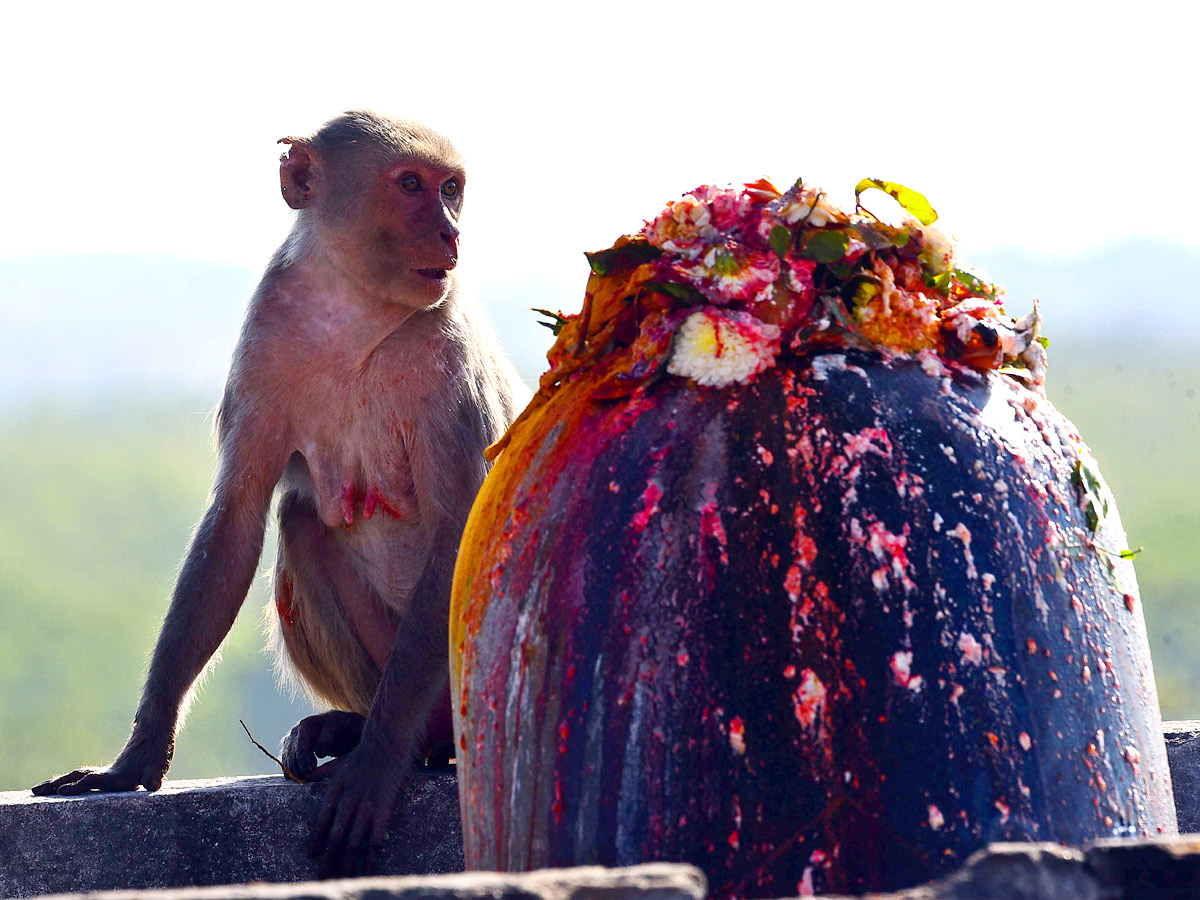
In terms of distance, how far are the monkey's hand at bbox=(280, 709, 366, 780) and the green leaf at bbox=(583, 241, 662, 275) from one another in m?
1.71

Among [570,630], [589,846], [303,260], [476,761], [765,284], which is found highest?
[303,260]

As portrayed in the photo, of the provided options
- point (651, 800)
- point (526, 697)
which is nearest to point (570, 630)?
point (526, 697)

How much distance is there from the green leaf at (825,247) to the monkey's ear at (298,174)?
2.12 metres

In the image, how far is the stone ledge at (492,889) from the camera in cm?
112

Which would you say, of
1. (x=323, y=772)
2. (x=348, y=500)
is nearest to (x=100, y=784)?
(x=323, y=772)

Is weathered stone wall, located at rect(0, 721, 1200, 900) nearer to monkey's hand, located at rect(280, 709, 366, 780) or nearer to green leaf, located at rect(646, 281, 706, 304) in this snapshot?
monkey's hand, located at rect(280, 709, 366, 780)

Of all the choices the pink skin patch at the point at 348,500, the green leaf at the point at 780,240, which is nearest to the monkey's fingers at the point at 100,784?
the pink skin patch at the point at 348,500

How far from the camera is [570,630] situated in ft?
6.51

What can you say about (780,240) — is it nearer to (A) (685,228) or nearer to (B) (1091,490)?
(A) (685,228)

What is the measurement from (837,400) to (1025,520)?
331mm

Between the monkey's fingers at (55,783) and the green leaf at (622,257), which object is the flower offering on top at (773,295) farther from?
the monkey's fingers at (55,783)

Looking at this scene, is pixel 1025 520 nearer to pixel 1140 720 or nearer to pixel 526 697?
pixel 1140 720

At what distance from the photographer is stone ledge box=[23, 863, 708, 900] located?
112 cm

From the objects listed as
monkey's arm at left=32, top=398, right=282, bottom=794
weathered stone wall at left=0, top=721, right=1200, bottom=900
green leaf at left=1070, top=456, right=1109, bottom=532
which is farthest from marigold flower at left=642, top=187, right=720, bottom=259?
monkey's arm at left=32, top=398, right=282, bottom=794
